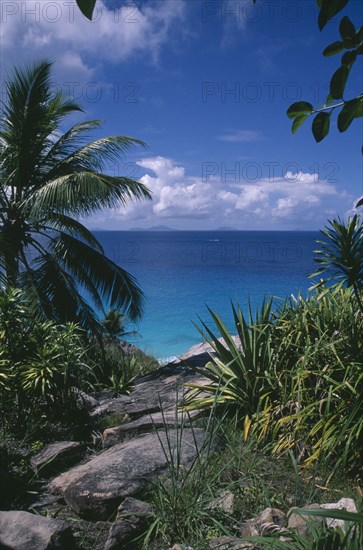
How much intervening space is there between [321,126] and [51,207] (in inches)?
318

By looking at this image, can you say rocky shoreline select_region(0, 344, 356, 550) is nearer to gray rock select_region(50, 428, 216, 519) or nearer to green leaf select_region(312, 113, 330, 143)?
gray rock select_region(50, 428, 216, 519)

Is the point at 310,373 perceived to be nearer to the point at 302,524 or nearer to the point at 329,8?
the point at 302,524

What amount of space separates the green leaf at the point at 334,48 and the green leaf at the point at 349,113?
138 mm

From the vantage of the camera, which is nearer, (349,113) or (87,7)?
(87,7)

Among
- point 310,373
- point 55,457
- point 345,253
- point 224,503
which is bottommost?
point 55,457

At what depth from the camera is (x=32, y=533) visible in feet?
9.98

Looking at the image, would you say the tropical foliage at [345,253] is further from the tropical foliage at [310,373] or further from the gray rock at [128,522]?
the gray rock at [128,522]

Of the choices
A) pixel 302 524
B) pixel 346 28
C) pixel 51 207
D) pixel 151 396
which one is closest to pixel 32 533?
pixel 302 524

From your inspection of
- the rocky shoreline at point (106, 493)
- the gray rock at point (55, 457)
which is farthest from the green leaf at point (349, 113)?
the gray rock at point (55, 457)

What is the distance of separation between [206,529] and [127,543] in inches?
21.0

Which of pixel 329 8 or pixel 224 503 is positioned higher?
pixel 329 8

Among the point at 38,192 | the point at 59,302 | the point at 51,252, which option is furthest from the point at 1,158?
the point at 59,302

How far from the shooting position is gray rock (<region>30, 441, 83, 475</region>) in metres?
4.63

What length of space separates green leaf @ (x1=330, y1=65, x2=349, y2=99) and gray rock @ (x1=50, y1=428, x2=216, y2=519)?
2632 millimetres
